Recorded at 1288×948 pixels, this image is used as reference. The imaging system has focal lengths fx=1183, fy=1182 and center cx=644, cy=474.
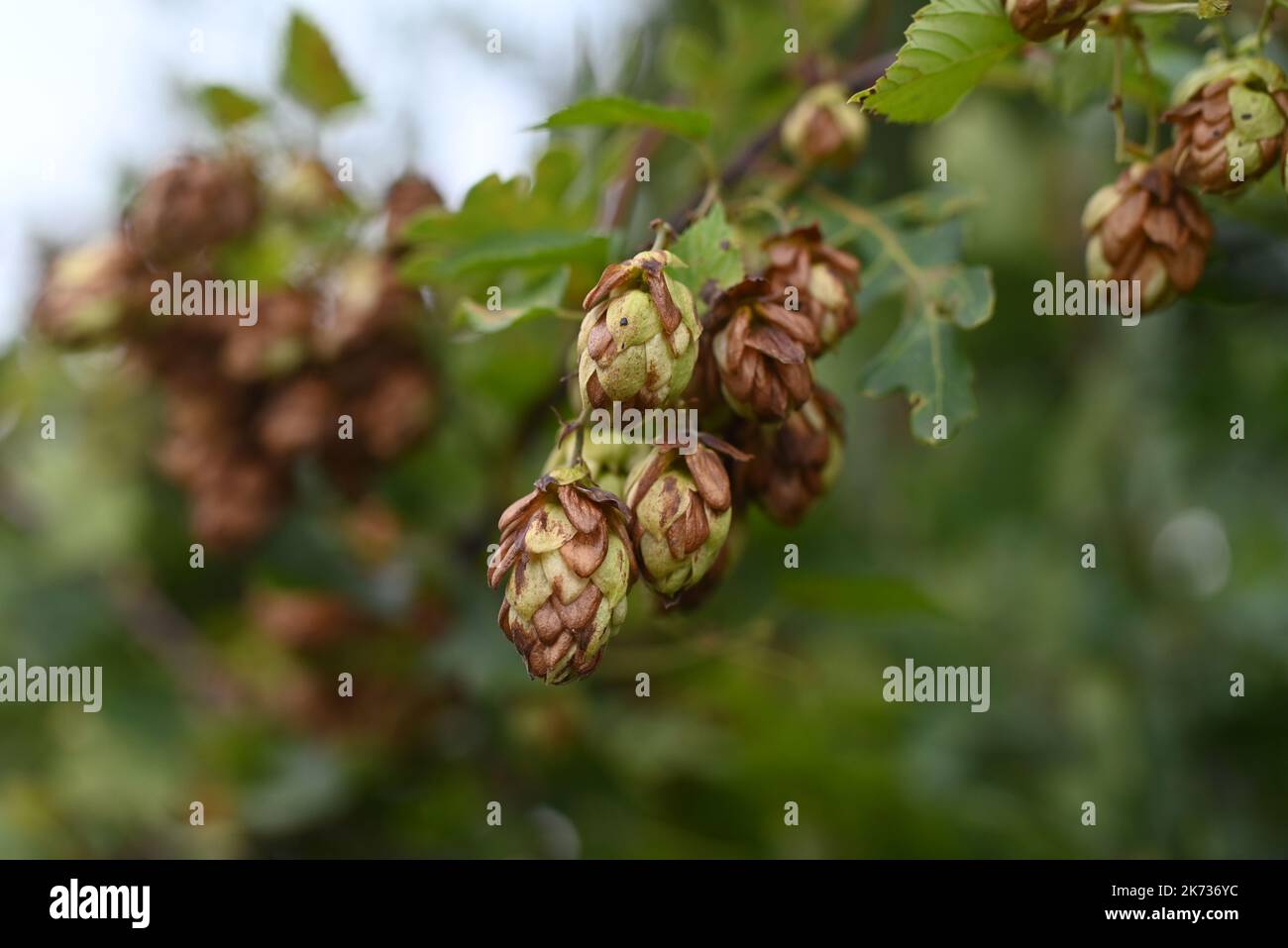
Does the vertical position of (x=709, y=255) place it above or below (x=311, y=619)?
above

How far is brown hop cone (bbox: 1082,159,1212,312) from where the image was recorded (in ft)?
2.81

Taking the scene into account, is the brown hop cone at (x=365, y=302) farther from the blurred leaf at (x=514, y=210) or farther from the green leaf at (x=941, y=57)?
the green leaf at (x=941, y=57)

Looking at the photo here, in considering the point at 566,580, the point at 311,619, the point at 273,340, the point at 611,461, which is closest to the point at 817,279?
the point at 611,461

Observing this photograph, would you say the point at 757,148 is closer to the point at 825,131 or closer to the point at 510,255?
the point at 825,131

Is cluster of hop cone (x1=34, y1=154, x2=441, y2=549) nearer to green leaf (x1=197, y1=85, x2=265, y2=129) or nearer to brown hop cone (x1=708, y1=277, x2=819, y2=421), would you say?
green leaf (x1=197, y1=85, x2=265, y2=129)

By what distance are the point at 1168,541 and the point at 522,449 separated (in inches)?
43.9

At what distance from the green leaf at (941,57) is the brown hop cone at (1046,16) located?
0.03m

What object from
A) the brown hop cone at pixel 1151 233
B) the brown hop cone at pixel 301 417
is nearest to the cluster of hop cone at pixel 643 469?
the brown hop cone at pixel 1151 233

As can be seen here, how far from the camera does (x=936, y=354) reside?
954 mm

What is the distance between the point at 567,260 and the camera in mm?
956

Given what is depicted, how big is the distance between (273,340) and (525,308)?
0.59 m

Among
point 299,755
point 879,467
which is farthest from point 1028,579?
point 299,755
